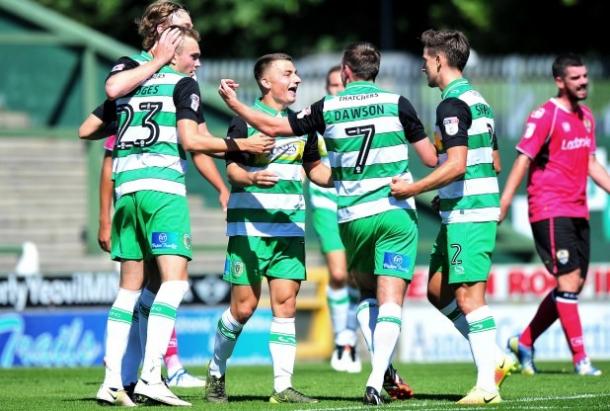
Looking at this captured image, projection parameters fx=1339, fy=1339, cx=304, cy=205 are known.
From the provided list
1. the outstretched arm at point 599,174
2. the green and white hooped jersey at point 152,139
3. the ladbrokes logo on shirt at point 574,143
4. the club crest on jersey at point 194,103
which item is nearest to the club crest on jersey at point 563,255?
the outstretched arm at point 599,174

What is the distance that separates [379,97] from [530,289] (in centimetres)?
903

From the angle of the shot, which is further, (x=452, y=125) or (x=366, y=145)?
(x=366, y=145)

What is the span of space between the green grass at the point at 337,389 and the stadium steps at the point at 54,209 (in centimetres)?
602

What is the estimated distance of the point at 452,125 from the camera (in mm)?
8578

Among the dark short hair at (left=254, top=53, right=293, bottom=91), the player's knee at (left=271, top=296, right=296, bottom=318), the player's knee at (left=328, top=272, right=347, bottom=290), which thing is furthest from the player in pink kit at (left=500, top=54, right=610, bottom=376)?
the player's knee at (left=271, top=296, right=296, bottom=318)

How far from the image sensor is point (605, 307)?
1694cm

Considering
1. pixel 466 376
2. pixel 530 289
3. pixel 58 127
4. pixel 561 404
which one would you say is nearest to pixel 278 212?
pixel 561 404

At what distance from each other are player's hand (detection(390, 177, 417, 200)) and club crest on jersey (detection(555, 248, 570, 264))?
3232 mm

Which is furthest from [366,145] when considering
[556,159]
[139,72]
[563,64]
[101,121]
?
[563,64]

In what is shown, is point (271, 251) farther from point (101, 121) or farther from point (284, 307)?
point (101, 121)

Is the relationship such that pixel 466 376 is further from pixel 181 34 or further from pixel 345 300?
pixel 181 34

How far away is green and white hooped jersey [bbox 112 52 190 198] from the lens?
8672 mm

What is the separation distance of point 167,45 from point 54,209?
40.1 feet

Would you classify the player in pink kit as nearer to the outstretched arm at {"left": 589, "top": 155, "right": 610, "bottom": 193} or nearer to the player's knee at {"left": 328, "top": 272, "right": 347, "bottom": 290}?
the outstretched arm at {"left": 589, "top": 155, "right": 610, "bottom": 193}
